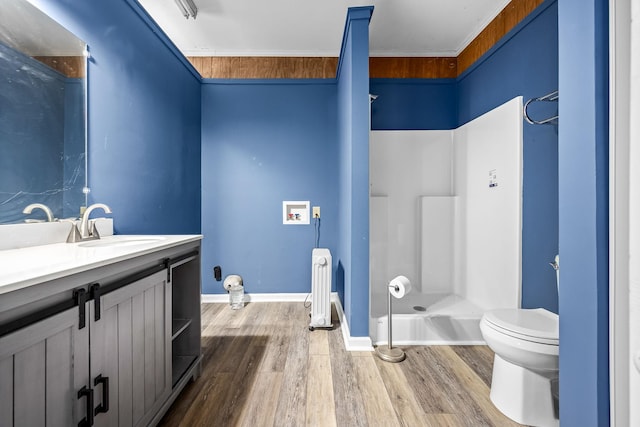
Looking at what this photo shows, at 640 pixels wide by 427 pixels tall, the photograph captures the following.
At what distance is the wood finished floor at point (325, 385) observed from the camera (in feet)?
4.61

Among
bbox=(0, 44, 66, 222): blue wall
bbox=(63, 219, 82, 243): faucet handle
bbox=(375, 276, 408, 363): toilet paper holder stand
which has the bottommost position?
bbox=(375, 276, 408, 363): toilet paper holder stand

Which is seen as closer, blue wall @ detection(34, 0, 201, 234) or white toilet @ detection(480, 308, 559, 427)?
white toilet @ detection(480, 308, 559, 427)

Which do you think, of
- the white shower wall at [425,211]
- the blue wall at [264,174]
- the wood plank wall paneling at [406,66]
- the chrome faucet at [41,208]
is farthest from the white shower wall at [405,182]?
the chrome faucet at [41,208]

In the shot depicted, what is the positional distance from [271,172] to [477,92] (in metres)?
2.14

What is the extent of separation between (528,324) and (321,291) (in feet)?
4.56

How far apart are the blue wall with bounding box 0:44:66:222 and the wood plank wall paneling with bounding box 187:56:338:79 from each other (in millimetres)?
1832

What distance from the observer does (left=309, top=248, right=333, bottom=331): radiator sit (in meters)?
2.36

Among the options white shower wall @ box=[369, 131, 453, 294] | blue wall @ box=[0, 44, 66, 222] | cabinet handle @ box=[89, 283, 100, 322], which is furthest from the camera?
white shower wall @ box=[369, 131, 453, 294]

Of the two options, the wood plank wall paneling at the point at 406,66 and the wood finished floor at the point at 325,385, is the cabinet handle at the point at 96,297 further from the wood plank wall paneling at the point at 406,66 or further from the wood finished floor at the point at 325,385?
the wood plank wall paneling at the point at 406,66

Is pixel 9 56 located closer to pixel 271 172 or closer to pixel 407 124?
pixel 271 172

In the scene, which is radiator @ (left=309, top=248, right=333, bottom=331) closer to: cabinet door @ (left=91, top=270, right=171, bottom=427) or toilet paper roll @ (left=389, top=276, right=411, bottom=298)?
toilet paper roll @ (left=389, top=276, right=411, bottom=298)

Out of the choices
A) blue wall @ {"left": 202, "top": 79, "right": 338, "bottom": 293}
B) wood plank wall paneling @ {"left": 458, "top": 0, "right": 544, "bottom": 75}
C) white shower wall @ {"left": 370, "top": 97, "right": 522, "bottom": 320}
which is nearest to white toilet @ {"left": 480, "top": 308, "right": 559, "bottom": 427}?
white shower wall @ {"left": 370, "top": 97, "right": 522, "bottom": 320}

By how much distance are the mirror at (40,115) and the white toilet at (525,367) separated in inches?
89.1

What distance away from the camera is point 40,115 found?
1.33 meters
